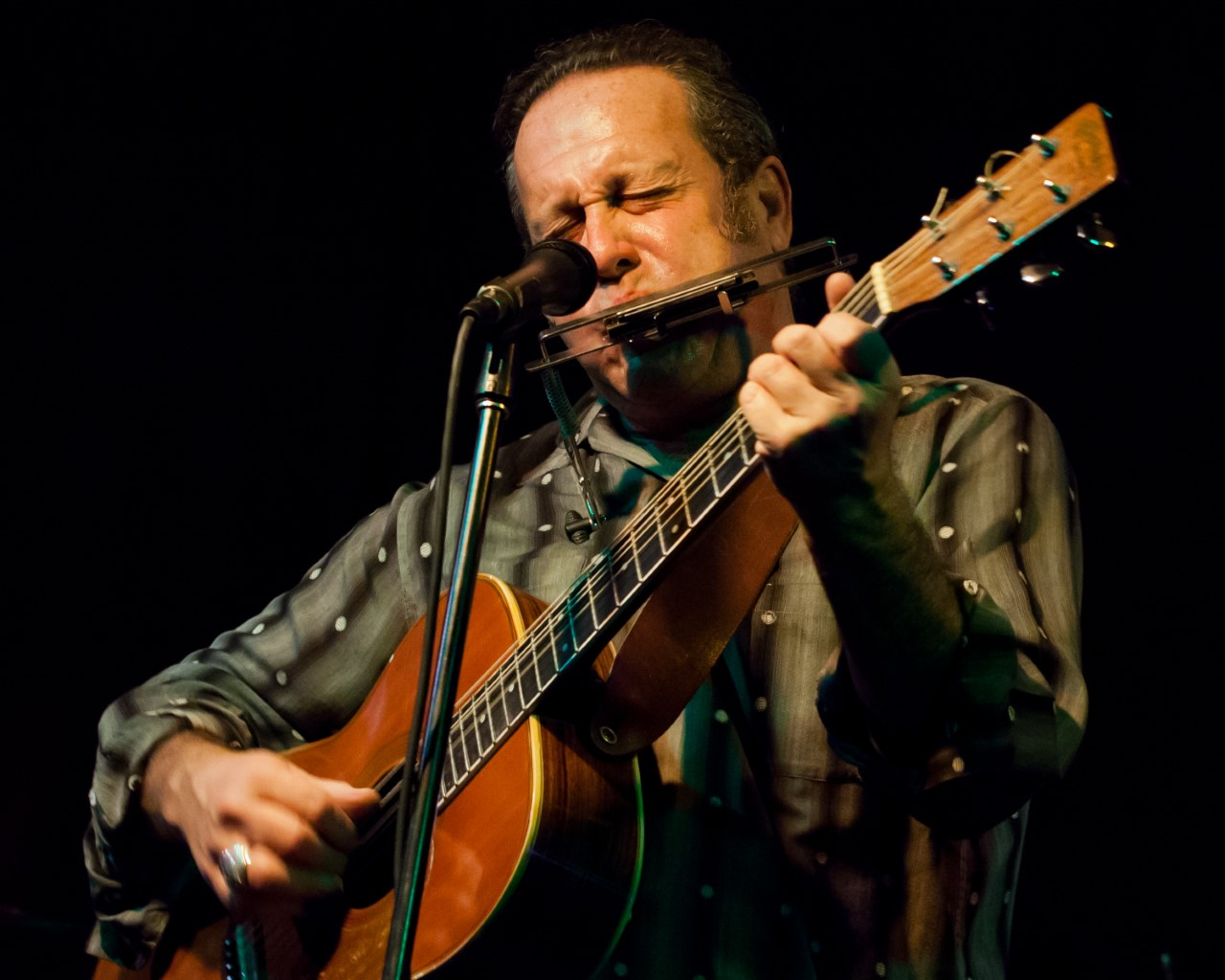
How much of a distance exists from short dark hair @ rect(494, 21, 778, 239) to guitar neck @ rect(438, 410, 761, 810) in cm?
81

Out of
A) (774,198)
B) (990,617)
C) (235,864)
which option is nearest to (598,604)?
(990,617)

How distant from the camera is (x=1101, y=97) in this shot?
2295 mm

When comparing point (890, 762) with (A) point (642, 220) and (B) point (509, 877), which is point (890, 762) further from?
(A) point (642, 220)

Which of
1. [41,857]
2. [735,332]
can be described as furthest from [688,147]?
[41,857]

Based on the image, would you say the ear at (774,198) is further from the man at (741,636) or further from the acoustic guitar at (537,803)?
the acoustic guitar at (537,803)

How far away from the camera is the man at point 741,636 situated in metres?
1.25

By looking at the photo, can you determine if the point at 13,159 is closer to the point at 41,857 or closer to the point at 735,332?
the point at 41,857

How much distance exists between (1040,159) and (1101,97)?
4.33 ft

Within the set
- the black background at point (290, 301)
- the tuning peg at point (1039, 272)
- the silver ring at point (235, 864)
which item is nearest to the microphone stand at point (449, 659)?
the silver ring at point (235, 864)

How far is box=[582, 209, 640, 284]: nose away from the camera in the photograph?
6.65 feet

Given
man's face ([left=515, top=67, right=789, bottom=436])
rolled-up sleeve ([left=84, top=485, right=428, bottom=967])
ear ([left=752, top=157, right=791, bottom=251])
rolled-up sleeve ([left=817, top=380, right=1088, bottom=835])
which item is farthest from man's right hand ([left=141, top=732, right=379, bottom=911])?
ear ([left=752, top=157, right=791, bottom=251])

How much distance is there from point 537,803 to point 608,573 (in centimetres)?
33

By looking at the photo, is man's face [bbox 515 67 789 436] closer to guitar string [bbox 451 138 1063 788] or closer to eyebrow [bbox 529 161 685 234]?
eyebrow [bbox 529 161 685 234]

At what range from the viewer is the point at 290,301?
328cm
